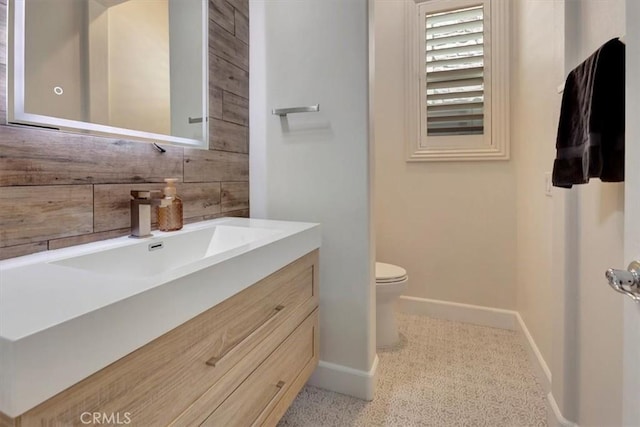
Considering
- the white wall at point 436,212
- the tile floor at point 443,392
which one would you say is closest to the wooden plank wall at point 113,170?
the tile floor at point 443,392

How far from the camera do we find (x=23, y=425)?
44cm

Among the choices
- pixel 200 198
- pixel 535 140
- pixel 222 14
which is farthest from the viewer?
pixel 535 140

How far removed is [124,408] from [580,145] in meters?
1.40

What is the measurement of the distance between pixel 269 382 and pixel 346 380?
72 centimetres

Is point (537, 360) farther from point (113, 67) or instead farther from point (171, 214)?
point (113, 67)

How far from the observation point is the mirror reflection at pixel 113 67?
0.91 m

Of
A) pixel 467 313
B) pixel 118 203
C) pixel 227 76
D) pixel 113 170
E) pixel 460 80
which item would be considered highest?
pixel 460 80

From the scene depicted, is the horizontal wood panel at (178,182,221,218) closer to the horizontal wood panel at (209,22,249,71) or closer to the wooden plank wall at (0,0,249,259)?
the wooden plank wall at (0,0,249,259)

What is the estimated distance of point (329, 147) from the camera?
1.63m

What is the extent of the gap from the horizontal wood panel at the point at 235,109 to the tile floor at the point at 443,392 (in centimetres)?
143

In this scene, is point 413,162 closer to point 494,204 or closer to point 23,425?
point 494,204

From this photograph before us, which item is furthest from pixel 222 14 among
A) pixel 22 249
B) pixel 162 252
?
pixel 22 249

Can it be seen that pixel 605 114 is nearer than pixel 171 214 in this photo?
Yes

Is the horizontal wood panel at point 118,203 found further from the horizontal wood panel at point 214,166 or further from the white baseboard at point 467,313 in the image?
the white baseboard at point 467,313
